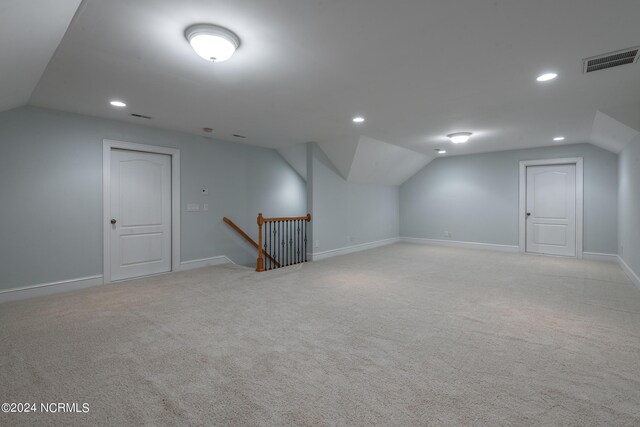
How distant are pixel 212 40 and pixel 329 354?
253 cm

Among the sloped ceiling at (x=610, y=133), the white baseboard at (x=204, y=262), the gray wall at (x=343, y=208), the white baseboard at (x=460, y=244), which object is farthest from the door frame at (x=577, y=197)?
the white baseboard at (x=204, y=262)

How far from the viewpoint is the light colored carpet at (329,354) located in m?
1.72

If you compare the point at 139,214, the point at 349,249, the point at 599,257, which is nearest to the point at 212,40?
the point at 139,214

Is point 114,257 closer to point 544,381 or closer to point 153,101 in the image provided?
point 153,101

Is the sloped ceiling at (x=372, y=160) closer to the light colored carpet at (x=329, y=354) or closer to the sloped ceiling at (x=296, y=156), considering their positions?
the sloped ceiling at (x=296, y=156)

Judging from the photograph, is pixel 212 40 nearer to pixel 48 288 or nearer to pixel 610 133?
pixel 48 288

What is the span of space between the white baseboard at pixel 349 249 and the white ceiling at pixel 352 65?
2728 mm

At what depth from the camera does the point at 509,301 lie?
3.61 metres

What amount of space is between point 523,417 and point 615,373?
1029 millimetres

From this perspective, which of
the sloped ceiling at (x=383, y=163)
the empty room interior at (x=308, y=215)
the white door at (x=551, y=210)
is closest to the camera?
the empty room interior at (x=308, y=215)

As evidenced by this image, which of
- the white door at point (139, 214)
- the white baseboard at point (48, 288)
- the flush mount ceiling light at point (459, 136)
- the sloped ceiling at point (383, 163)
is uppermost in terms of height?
the flush mount ceiling light at point (459, 136)

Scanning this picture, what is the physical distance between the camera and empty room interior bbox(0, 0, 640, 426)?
1.90 meters

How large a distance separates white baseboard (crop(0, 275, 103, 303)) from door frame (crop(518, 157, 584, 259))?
27.6ft

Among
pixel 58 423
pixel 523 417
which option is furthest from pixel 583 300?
pixel 58 423
